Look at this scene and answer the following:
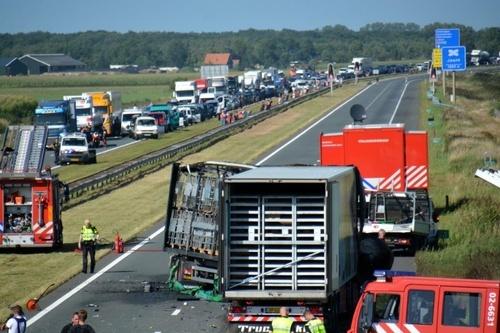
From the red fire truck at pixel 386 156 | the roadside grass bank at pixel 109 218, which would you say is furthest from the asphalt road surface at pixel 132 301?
the red fire truck at pixel 386 156

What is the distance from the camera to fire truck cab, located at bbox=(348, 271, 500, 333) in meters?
16.5

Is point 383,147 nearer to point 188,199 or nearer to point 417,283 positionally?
point 188,199

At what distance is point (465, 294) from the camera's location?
55.0 ft

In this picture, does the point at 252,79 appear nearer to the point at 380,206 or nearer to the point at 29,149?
the point at 29,149

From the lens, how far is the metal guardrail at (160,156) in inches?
1919

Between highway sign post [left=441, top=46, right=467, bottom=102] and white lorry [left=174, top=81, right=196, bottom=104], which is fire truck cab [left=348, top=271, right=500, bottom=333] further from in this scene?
white lorry [left=174, top=81, right=196, bottom=104]

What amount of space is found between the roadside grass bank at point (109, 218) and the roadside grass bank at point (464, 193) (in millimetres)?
8669

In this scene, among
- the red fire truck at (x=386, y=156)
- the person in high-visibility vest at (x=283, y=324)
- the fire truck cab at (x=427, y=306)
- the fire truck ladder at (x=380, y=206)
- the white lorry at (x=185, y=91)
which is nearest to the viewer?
the fire truck cab at (x=427, y=306)

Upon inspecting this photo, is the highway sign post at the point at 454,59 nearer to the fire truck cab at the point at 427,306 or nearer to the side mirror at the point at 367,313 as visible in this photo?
the fire truck cab at the point at 427,306

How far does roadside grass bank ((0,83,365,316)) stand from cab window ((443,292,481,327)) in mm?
11530

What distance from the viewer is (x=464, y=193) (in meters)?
43.2

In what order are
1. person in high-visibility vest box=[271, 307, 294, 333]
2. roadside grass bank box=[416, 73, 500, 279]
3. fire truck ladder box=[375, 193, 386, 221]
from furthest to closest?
fire truck ladder box=[375, 193, 386, 221], roadside grass bank box=[416, 73, 500, 279], person in high-visibility vest box=[271, 307, 294, 333]

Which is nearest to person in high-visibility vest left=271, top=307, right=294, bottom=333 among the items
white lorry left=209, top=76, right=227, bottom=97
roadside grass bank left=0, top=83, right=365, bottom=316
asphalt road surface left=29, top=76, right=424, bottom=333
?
asphalt road surface left=29, top=76, right=424, bottom=333

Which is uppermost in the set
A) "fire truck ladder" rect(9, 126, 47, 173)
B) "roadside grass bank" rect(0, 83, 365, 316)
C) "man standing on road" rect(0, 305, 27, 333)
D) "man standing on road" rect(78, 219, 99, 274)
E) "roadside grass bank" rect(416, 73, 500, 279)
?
"fire truck ladder" rect(9, 126, 47, 173)
